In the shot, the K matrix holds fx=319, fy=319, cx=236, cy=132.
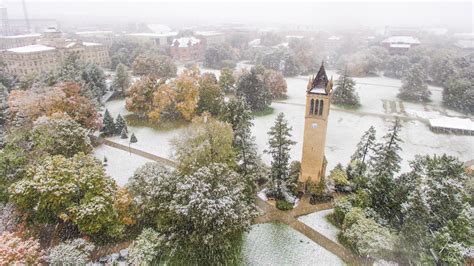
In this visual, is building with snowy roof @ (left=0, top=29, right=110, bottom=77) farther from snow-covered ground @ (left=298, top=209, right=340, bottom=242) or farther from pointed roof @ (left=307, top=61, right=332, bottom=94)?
snow-covered ground @ (left=298, top=209, right=340, bottom=242)

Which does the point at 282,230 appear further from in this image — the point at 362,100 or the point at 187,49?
the point at 187,49

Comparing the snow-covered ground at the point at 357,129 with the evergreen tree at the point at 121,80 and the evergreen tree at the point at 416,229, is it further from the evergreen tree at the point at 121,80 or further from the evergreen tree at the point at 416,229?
the evergreen tree at the point at 416,229

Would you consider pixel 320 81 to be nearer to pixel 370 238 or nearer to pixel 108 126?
pixel 370 238

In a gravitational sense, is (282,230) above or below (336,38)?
below

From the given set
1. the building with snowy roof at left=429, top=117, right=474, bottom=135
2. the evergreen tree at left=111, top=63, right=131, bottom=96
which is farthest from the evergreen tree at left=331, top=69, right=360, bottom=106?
the evergreen tree at left=111, top=63, right=131, bottom=96

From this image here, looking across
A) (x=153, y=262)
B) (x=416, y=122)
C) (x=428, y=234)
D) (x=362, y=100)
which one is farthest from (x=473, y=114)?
(x=153, y=262)

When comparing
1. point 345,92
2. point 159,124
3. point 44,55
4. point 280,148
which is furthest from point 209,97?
point 44,55
